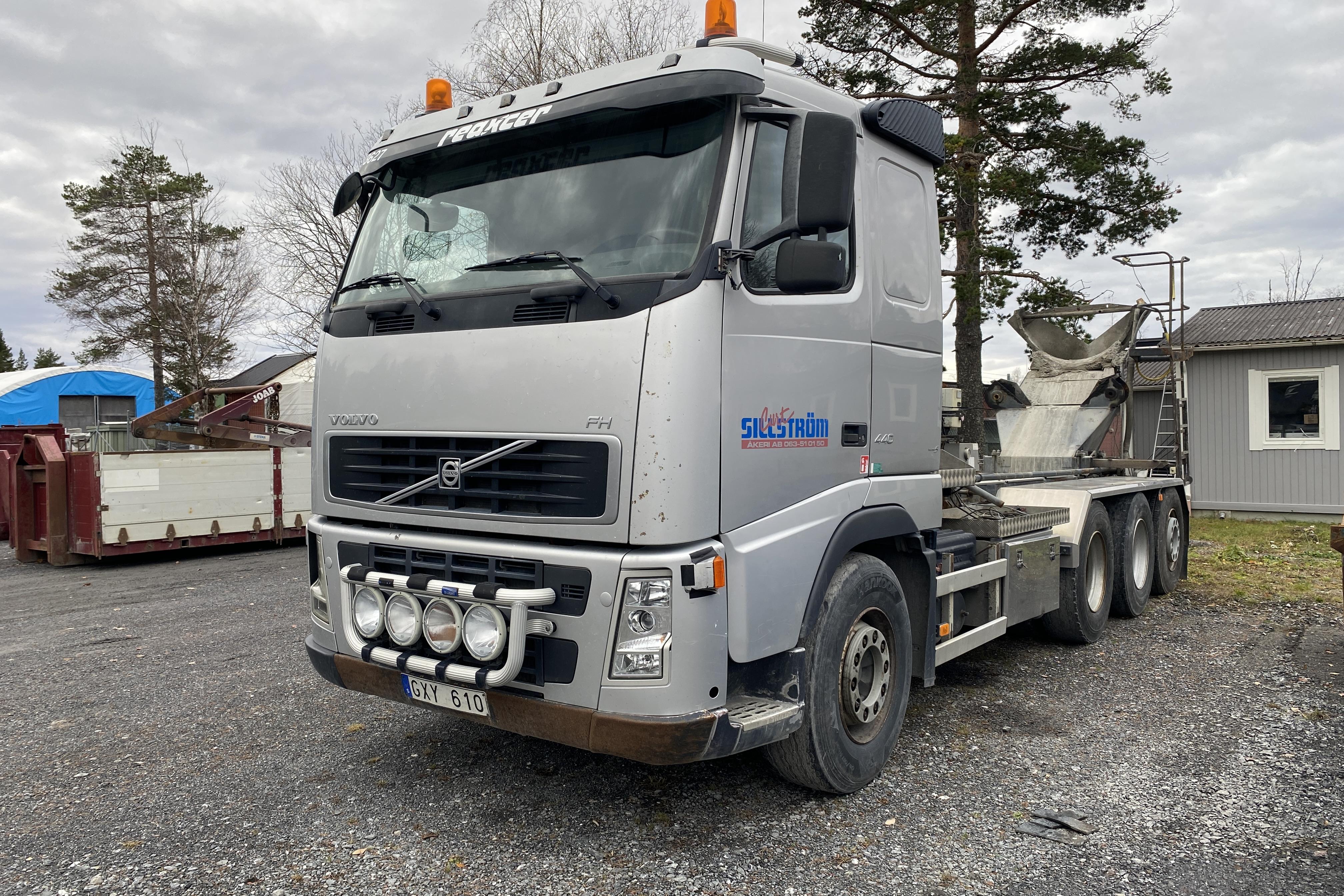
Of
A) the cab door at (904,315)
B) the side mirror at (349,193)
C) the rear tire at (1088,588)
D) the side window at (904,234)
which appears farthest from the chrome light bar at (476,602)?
the rear tire at (1088,588)

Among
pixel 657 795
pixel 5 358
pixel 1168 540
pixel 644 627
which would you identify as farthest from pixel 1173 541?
pixel 5 358

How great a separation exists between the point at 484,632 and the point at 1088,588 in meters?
5.02

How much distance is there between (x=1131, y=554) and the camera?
7.54 m

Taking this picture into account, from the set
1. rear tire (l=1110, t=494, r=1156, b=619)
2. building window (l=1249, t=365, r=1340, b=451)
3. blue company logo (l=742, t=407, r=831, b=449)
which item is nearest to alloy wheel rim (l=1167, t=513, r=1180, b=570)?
rear tire (l=1110, t=494, r=1156, b=619)

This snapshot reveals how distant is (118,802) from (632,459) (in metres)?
2.84

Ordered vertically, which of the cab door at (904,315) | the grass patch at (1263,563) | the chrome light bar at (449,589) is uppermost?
the cab door at (904,315)

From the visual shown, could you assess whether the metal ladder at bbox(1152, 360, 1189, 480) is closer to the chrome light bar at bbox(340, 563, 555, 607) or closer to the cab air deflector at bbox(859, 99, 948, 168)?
the cab air deflector at bbox(859, 99, 948, 168)

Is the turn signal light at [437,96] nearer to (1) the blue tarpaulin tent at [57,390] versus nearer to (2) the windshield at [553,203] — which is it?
(2) the windshield at [553,203]

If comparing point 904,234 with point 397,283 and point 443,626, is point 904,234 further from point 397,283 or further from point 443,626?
point 443,626

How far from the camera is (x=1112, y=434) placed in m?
8.62

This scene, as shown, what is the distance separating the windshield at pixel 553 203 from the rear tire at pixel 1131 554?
5529 millimetres

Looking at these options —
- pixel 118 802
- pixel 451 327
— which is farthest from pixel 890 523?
pixel 118 802

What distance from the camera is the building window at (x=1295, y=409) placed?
50.5 feet

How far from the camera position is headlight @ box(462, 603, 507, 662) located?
3.35 meters
